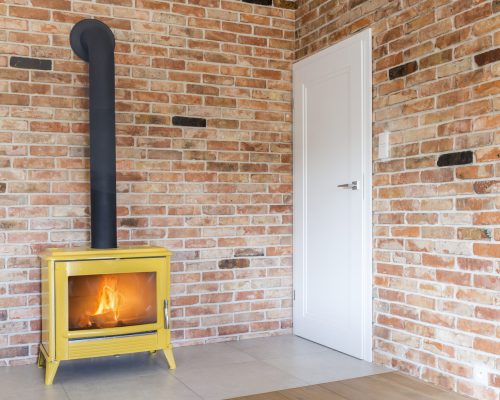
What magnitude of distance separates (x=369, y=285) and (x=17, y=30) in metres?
2.53

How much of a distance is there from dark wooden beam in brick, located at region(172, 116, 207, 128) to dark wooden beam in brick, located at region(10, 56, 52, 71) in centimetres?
83

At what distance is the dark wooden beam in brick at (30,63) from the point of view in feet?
11.3

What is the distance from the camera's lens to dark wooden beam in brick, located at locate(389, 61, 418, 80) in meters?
3.16

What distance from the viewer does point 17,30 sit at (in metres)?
3.47

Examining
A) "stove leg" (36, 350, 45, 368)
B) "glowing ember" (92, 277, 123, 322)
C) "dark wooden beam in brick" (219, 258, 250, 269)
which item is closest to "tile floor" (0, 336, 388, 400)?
"stove leg" (36, 350, 45, 368)

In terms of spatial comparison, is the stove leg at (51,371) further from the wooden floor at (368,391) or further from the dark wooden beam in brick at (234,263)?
the dark wooden beam in brick at (234,263)

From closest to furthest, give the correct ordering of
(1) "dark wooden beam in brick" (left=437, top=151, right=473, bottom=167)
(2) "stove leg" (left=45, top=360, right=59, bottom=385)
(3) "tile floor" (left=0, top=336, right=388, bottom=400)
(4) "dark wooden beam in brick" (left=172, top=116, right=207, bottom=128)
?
(1) "dark wooden beam in brick" (left=437, top=151, right=473, bottom=167)
(3) "tile floor" (left=0, top=336, right=388, bottom=400)
(2) "stove leg" (left=45, top=360, right=59, bottom=385)
(4) "dark wooden beam in brick" (left=172, top=116, right=207, bottom=128)

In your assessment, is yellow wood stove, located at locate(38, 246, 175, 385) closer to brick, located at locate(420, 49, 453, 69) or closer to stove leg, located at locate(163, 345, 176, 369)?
stove leg, located at locate(163, 345, 176, 369)

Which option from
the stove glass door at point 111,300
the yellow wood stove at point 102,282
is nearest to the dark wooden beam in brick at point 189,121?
the yellow wood stove at point 102,282

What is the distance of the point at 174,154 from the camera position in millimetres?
3852

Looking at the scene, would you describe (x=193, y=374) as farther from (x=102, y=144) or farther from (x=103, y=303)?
(x=102, y=144)

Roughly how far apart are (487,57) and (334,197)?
1326mm

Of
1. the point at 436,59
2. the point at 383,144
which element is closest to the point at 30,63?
the point at 383,144

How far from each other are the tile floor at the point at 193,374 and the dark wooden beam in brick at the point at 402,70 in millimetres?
1622
